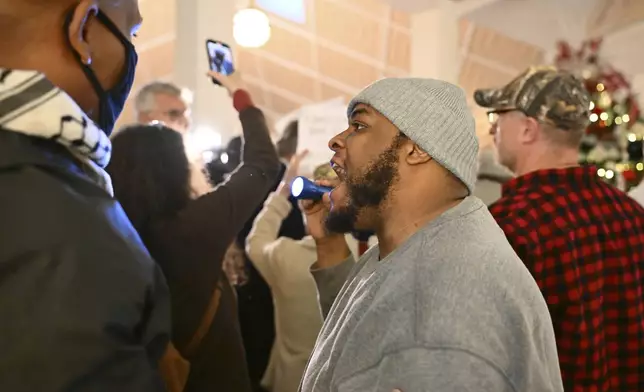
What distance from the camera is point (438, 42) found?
13.1 feet

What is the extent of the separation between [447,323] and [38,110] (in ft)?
1.88

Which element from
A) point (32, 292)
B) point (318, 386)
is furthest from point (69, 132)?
point (318, 386)

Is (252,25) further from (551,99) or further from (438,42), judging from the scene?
(551,99)

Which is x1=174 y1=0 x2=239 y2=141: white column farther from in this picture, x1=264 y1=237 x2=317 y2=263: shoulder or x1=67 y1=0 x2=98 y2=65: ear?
x1=67 y1=0 x2=98 y2=65: ear

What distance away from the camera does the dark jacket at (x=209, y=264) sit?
4.86ft

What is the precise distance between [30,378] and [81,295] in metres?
0.09

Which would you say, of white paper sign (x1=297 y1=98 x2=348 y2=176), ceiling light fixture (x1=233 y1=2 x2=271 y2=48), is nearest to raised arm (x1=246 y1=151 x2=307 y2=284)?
white paper sign (x1=297 y1=98 x2=348 y2=176)

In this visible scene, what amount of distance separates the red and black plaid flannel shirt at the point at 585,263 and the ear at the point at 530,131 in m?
0.16

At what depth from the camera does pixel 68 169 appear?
2.28 feet

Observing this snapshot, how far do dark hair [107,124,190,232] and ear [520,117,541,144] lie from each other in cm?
91


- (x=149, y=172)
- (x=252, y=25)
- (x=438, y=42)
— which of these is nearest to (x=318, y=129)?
(x=149, y=172)

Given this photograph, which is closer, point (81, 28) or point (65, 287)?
point (65, 287)

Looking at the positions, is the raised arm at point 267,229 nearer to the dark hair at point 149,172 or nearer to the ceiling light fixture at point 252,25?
the dark hair at point 149,172

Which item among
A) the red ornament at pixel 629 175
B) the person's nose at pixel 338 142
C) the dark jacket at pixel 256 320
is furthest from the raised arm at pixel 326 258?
the red ornament at pixel 629 175
